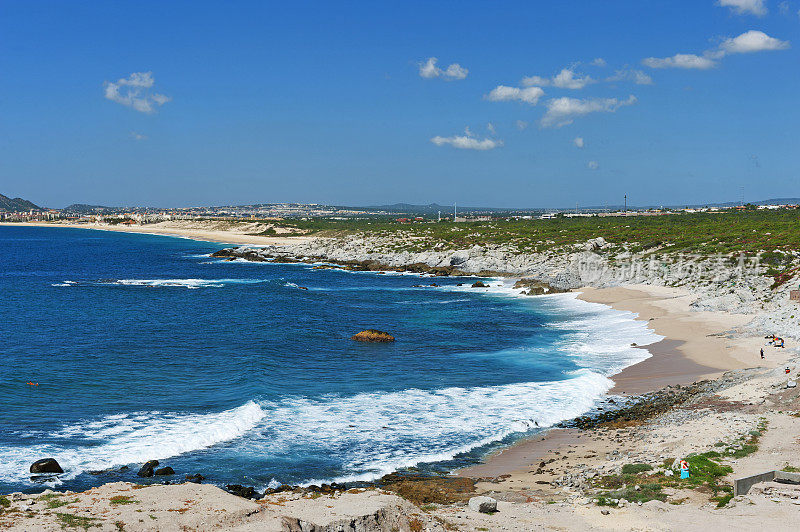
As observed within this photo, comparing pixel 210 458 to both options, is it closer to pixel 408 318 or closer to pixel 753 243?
pixel 408 318

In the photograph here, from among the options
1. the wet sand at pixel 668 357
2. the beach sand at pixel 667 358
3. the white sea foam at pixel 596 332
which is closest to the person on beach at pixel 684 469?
the beach sand at pixel 667 358

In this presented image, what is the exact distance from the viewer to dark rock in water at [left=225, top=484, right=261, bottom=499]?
19000 mm

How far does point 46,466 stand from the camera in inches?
813

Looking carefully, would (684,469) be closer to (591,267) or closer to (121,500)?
(121,500)

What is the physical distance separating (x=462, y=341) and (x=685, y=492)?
27697 mm

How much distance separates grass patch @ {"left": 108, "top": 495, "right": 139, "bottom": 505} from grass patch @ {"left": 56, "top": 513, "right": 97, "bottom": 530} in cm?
120

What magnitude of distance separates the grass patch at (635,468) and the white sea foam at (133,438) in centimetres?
1492

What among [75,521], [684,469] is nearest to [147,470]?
[75,521]

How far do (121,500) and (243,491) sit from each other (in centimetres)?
524

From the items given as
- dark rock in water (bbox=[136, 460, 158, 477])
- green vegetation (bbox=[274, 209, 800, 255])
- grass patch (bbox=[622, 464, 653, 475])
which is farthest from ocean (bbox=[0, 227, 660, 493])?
green vegetation (bbox=[274, 209, 800, 255])

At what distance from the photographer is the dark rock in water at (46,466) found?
20.6 meters

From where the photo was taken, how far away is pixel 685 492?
17062mm

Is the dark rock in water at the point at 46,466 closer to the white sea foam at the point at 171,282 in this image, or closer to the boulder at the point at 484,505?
the boulder at the point at 484,505

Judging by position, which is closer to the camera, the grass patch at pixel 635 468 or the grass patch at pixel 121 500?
the grass patch at pixel 121 500
